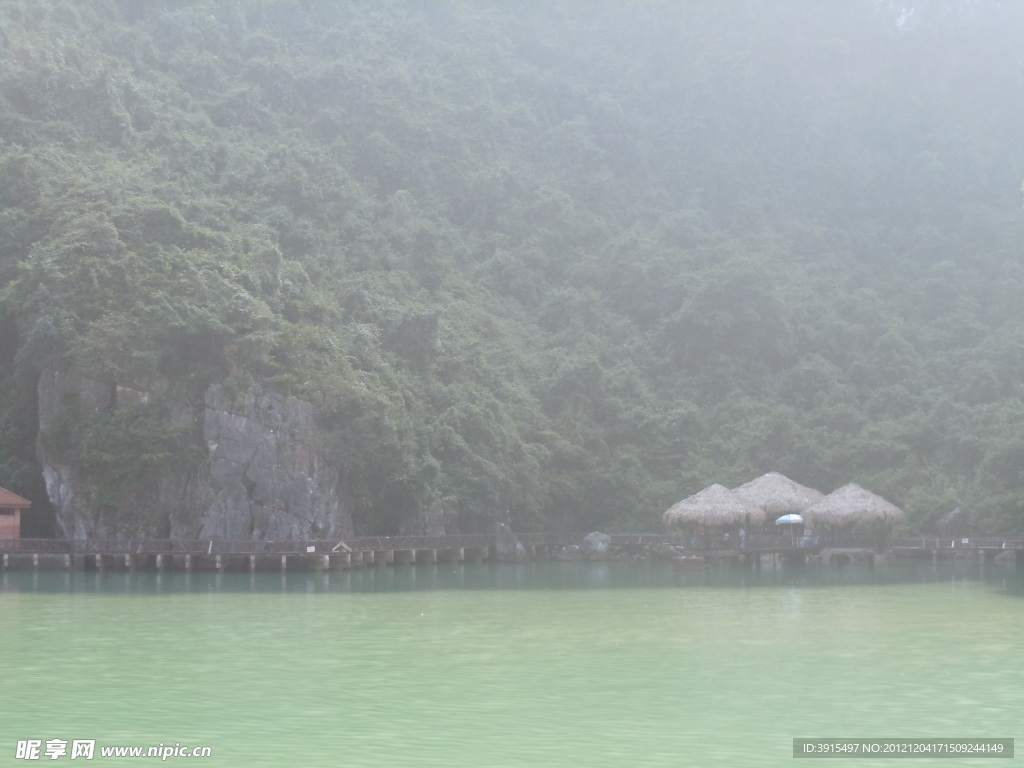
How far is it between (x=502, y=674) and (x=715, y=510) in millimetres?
22690

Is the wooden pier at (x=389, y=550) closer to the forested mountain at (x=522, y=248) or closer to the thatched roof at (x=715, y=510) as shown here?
the forested mountain at (x=522, y=248)

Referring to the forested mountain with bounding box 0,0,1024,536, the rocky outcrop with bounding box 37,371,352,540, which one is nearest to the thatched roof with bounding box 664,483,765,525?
the forested mountain with bounding box 0,0,1024,536

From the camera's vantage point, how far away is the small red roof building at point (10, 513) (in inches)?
1339

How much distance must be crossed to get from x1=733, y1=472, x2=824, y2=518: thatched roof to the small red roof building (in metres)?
21.6

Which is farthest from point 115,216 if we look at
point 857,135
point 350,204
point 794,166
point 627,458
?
point 857,135

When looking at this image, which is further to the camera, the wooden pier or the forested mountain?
the forested mountain

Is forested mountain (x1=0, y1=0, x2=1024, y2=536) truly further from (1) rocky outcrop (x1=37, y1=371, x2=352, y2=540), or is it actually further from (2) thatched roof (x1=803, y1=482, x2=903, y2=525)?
(2) thatched roof (x1=803, y1=482, x2=903, y2=525)

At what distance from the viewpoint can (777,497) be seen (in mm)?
37312

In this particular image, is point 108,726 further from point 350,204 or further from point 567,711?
point 350,204

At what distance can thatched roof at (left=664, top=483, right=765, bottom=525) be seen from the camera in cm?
3622

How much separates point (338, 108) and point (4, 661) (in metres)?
50.3

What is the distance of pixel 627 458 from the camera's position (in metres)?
45.3

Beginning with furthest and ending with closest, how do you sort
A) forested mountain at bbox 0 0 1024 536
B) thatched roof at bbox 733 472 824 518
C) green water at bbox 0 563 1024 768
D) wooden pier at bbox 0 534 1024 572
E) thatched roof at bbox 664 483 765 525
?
thatched roof at bbox 733 472 824 518
forested mountain at bbox 0 0 1024 536
thatched roof at bbox 664 483 765 525
wooden pier at bbox 0 534 1024 572
green water at bbox 0 563 1024 768

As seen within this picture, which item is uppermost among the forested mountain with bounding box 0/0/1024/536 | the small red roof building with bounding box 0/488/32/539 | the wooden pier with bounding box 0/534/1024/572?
the forested mountain with bounding box 0/0/1024/536
